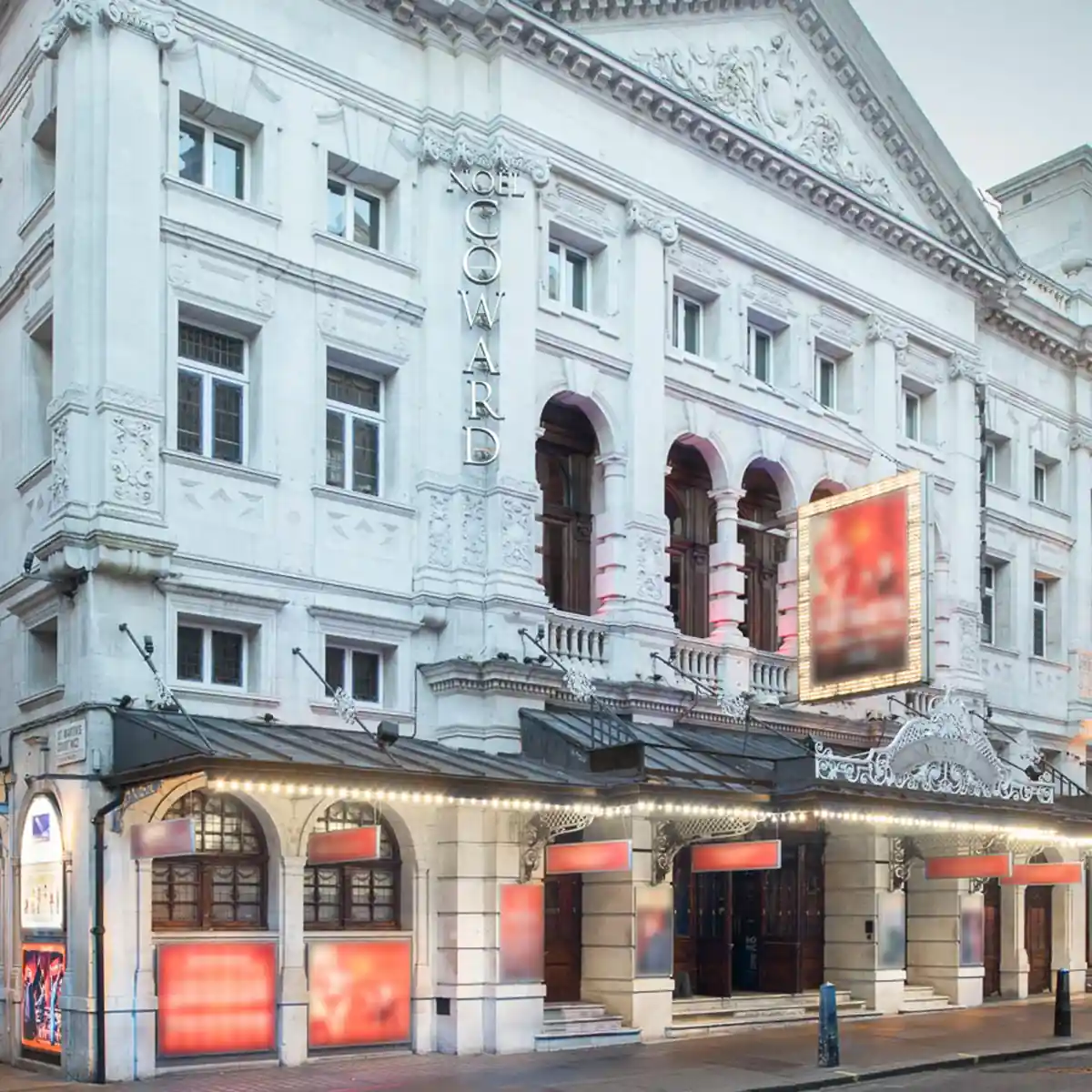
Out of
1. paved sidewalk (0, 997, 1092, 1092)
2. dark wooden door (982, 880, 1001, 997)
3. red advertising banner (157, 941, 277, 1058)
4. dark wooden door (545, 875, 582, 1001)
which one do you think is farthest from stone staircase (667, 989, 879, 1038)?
red advertising banner (157, 941, 277, 1058)

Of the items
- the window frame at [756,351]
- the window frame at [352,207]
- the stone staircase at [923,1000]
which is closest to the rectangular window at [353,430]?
the window frame at [352,207]

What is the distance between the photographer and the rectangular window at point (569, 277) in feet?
91.1

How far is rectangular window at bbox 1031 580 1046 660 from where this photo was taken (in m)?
39.5

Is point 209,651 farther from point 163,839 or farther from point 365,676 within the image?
point 163,839

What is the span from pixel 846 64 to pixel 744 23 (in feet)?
8.92

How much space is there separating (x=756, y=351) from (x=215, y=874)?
49.8 ft

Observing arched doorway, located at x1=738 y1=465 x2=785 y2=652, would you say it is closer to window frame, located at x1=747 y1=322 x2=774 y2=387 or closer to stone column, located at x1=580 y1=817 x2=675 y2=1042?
window frame, located at x1=747 y1=322 x2=774 y2=387

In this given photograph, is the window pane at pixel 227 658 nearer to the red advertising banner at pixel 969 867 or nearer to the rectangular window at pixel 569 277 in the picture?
the rectangular window at pixel 569 277

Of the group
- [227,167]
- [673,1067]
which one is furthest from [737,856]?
[227,167]

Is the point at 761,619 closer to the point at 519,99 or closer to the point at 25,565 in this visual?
the point at 519,99

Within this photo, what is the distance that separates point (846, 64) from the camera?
3306 cm

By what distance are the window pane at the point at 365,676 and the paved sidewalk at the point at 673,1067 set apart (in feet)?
16.8

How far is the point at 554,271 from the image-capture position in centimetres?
2786

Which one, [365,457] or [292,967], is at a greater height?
[365,457]
